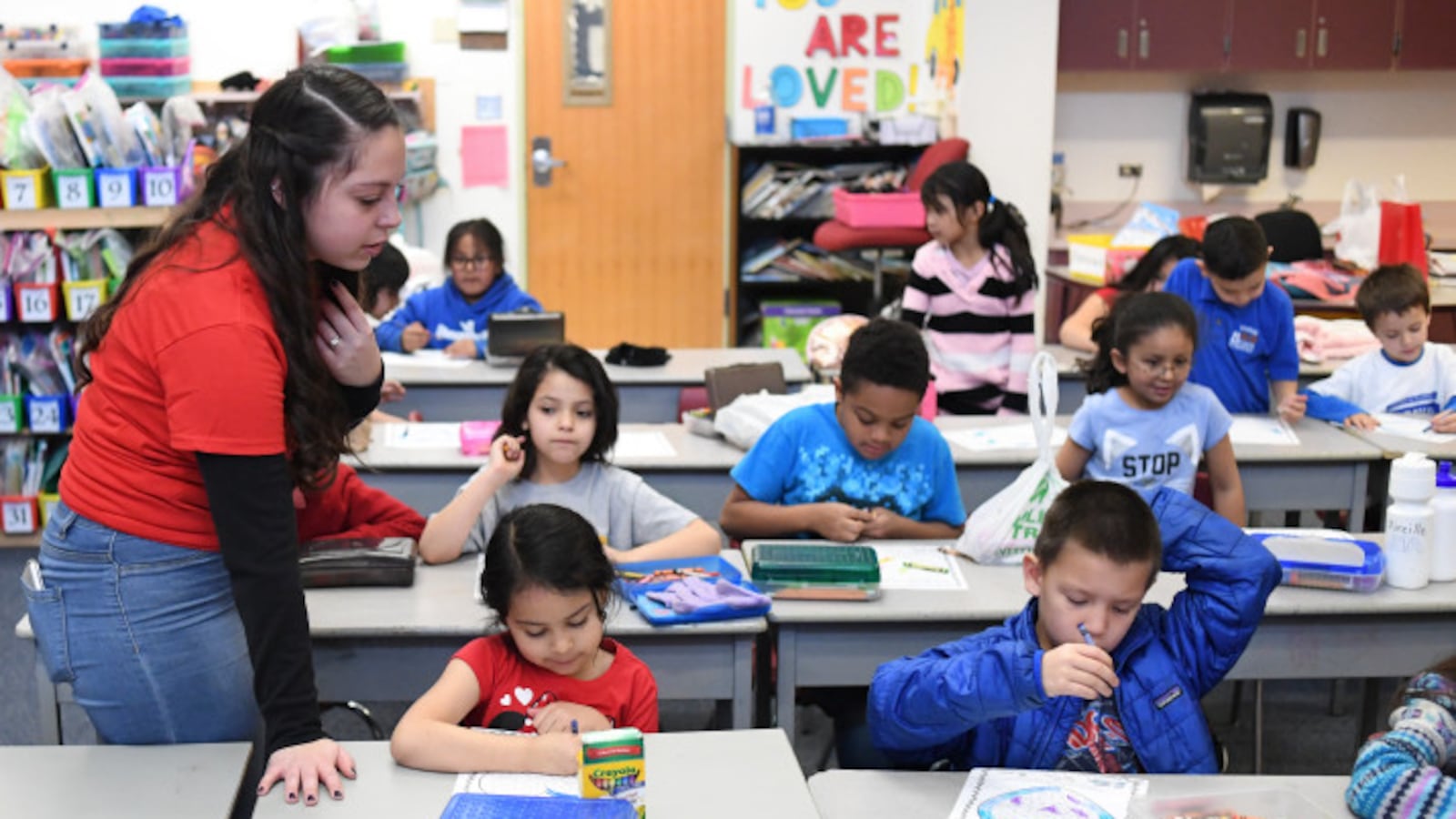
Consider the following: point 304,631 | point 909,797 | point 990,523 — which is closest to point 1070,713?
point 909,797

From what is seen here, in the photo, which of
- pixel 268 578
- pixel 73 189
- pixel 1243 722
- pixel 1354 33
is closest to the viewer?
pixel 268 578

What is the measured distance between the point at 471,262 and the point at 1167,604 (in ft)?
10.1

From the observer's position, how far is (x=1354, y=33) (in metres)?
7.34

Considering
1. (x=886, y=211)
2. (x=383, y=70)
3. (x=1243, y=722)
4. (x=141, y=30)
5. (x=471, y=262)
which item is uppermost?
(x=141, y=30)

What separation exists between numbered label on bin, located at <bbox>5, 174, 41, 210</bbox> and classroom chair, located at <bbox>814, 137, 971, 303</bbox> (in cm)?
312

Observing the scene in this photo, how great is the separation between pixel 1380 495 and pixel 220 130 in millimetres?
4412

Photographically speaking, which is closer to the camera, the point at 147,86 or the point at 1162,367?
the point at 1162,367

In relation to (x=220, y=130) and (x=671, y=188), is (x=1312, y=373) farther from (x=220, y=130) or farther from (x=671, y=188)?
(x=220, y=130)

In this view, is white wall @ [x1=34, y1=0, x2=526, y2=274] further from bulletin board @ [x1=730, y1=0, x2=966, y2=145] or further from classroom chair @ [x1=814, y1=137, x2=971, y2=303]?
classroom chair @ [x1=814, y1=137, x2=971, y2=303]

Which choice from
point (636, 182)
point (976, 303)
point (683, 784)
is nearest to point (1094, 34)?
point (636, 182)

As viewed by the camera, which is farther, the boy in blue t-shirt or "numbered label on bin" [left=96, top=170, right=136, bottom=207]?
"numbered label on bin" [left=96, top=170, right=136, bottom=207]

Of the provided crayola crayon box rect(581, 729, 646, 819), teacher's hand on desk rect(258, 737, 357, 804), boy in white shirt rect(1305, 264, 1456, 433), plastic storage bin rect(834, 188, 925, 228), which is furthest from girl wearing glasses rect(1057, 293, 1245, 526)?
plastic storage bin rect(834, 188, 925, 228)

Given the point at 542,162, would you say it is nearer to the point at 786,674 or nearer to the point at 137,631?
the point at 786,674

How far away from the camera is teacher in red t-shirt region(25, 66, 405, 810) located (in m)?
1.77
